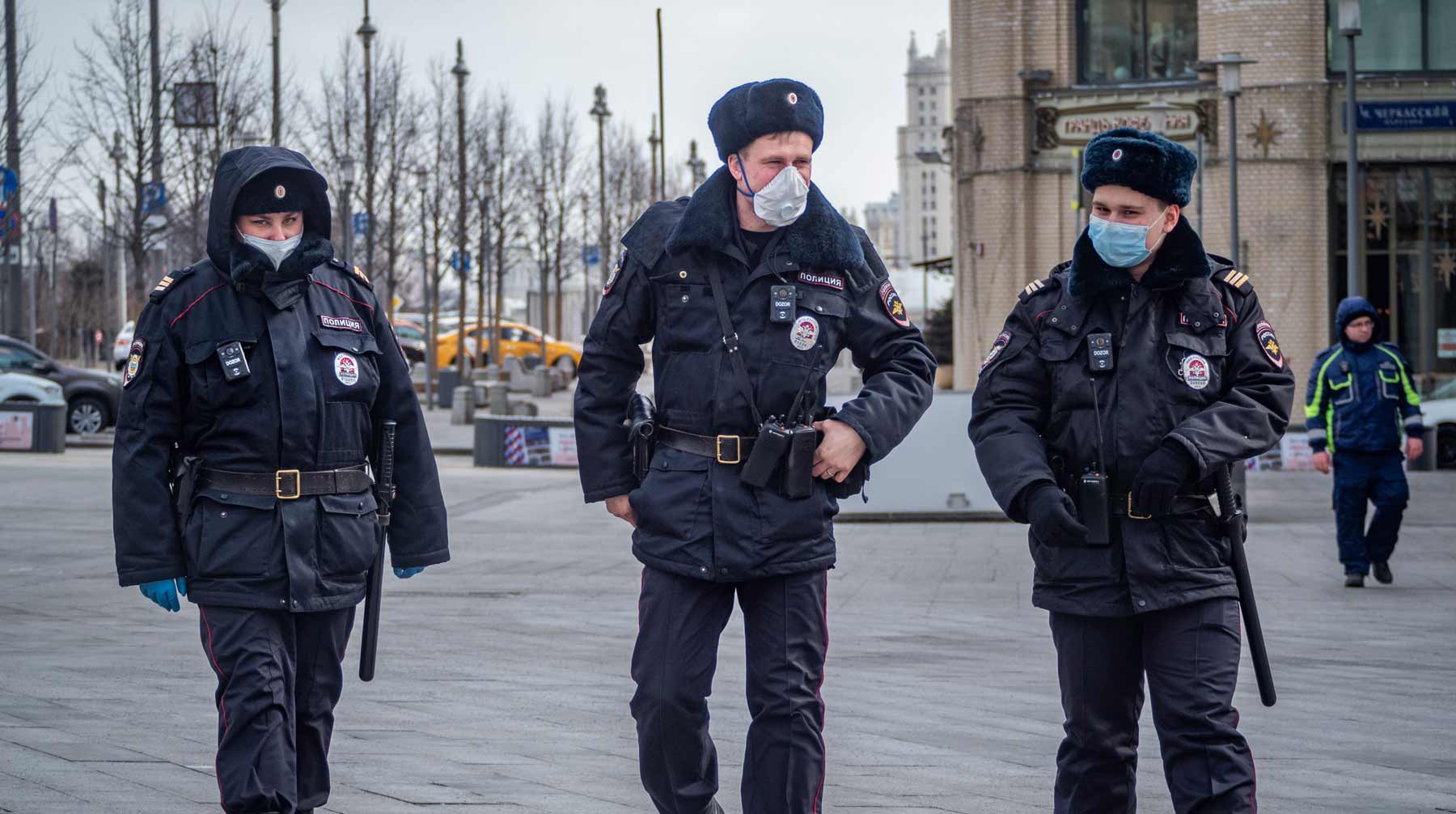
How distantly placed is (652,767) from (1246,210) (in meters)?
26.7

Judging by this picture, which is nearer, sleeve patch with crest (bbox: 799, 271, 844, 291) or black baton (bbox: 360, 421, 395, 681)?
sleeve patch with crest (bbox: 799, 271, 844, 291)

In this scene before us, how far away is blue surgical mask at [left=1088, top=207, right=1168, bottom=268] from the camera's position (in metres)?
4.46

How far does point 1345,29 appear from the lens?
827 inches

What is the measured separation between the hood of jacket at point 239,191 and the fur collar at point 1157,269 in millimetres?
1890

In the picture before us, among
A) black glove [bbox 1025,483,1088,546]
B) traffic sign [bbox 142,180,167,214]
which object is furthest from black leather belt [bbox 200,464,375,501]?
traffic sign [bbox 142,180,167,214]

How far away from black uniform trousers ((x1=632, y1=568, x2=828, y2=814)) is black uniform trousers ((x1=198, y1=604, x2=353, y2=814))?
2.69 feet

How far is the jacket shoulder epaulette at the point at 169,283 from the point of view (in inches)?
184

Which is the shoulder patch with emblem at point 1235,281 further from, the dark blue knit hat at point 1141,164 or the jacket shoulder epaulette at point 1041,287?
the jacket shoulder epaulette at point 1041,287

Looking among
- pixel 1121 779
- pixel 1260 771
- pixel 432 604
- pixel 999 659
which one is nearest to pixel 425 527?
pixel 1121 779

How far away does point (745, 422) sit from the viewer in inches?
178

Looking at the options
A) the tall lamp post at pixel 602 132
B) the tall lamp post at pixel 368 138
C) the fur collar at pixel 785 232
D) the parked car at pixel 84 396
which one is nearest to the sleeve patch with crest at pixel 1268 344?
the fur collar at pixel 785 232

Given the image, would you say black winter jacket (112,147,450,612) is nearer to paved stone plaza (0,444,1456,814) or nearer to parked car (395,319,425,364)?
paved stone plaza (0,444,1456,814)

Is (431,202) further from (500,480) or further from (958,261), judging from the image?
(500,480)

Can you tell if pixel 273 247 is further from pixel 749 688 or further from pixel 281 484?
pixel 749 688
